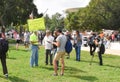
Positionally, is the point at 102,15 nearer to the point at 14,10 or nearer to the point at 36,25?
the point at 14,10

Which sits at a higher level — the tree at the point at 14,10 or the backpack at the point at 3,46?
the tree at the point at 14,10

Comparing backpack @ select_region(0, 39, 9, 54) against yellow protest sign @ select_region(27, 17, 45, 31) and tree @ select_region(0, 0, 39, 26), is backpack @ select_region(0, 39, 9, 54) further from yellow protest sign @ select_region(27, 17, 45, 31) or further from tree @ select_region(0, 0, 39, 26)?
tree @ select_region(0, 0, 39, 26)

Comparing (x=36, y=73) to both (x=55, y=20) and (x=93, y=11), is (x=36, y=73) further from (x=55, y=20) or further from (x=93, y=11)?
(x=55, y=20)

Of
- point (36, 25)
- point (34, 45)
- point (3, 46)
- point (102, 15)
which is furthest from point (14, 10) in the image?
point (3, 46)

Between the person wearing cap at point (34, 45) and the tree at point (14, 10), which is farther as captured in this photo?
the tree at point (14, 10)

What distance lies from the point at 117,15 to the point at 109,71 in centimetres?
7230

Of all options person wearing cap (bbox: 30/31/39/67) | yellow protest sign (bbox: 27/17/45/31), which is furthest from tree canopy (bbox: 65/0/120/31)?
person wearing cap (bbox: 30/31/39/67)

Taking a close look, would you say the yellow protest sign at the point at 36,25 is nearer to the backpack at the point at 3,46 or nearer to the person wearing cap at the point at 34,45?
the person wearing cap at the point at 34,45

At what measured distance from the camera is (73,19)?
10475 cm

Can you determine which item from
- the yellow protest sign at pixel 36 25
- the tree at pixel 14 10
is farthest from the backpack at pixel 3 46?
the tree at pixel 14 10

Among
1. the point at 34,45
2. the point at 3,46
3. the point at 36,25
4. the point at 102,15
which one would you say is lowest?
the point at 34,45

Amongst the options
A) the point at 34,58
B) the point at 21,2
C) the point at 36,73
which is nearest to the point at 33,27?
the point at 34,58

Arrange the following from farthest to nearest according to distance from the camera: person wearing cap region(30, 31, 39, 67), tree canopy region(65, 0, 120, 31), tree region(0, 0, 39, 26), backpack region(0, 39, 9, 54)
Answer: tree canopy region(65, 0, 120, 31) < tree region(0, 0, 39, 26) < person wearing cap region(30, 31, 39, 67) < backpack region(0, 39, 9, 54)

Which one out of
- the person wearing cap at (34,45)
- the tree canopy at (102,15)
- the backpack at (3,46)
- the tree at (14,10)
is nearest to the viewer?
the backpack at (3,46)
